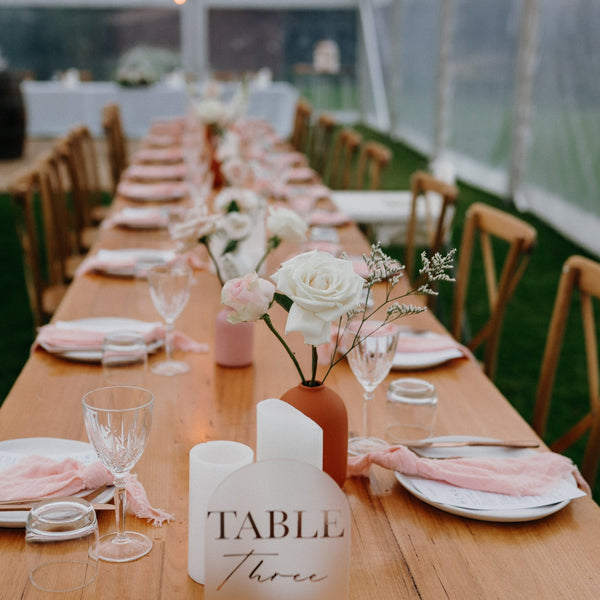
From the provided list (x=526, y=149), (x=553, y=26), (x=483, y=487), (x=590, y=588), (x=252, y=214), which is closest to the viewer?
(x=590, y=588)

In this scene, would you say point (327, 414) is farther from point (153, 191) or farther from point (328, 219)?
point (153, 191)

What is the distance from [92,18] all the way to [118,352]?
1310cm

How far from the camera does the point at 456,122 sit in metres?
9.23

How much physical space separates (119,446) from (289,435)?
21 cm

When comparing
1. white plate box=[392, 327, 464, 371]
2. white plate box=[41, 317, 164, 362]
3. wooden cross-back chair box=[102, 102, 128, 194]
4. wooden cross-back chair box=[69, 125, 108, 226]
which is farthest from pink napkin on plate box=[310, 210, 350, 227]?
wooden cross-back chair box=[102, 102, 128, 194]

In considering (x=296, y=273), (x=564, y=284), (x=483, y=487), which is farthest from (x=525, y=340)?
(x=296, y=273)

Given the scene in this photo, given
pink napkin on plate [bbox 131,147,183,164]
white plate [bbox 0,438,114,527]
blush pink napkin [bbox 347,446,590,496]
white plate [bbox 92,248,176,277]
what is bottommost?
pink napkin on plate [bbox 131,147,183,164]

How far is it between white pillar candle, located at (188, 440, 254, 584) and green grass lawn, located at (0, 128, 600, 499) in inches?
78.9

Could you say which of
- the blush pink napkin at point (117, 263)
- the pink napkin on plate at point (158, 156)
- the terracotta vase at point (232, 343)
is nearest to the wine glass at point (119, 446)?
the terracotta vase at point (232, 343)

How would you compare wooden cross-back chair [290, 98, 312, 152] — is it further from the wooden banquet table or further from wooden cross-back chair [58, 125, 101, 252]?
the wooden banquet table

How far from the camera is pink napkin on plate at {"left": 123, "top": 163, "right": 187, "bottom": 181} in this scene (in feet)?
13.4

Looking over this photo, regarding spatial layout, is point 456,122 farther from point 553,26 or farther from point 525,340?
point 525,340

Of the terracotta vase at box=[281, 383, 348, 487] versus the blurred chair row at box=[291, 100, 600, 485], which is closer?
the terracotta vase at box=[281, 383, 348, 487]

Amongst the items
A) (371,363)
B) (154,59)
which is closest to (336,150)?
(371,363)
